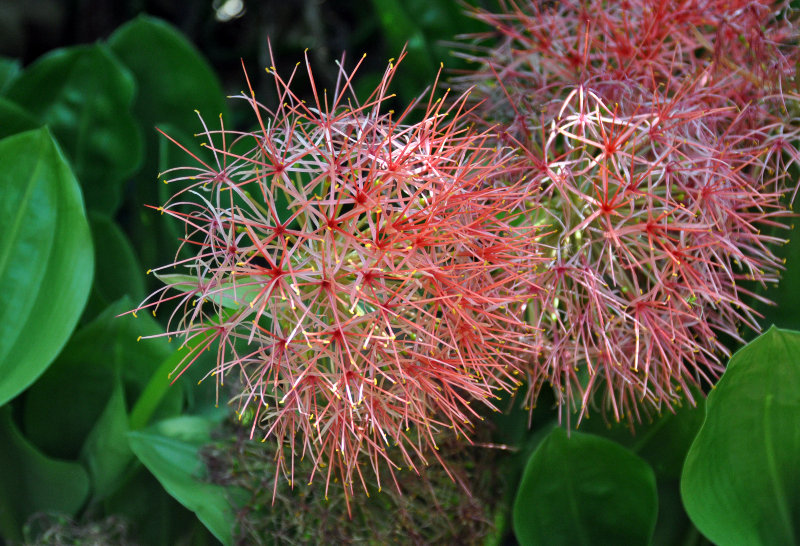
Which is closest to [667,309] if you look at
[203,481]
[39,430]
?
[203,481]

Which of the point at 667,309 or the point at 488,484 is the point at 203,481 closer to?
the point at 488,484

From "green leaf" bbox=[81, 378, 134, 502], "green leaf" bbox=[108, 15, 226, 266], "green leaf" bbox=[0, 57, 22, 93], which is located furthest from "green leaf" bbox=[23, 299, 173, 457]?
"green leaf" bbox=[0, 57, 22, 93]

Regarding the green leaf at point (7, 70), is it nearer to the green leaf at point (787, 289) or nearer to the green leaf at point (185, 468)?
the green leaf at point (185, 468)

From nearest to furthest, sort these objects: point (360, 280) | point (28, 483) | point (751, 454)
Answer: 1. point (360, 280)
2. point (751, 454)
3. point (28, 483)

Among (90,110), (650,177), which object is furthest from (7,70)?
(650,177)

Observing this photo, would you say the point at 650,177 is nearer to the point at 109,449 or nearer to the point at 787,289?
the point at 787,289
